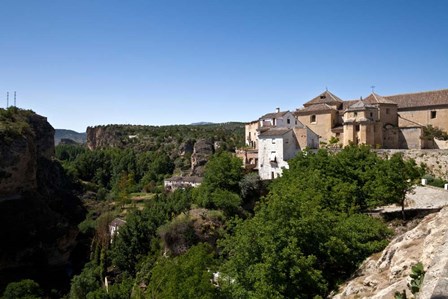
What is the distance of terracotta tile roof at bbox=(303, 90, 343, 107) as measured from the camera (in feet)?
140

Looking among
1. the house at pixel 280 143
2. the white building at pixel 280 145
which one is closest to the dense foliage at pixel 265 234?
the white building at pixel 280 145

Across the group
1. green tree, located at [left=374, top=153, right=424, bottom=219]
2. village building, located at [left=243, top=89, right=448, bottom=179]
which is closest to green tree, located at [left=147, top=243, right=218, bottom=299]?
green tree, located at [left=374, top=153, right=424, bottom=219]

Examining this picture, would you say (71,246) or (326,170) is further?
(71,246)

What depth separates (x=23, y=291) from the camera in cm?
2847

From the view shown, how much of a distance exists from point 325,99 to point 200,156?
3584 centimetres

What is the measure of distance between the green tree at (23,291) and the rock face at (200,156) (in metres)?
38.4

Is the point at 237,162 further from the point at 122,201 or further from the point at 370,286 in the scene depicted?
the point at 122,201

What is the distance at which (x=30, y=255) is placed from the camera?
42.8 m

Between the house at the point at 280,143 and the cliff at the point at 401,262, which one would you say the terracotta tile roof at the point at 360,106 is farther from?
the cliff at the point at 401,262

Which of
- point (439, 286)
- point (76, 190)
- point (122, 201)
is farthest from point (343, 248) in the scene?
point (76, 190)

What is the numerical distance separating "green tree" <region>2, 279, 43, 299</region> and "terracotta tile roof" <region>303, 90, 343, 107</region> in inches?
1363

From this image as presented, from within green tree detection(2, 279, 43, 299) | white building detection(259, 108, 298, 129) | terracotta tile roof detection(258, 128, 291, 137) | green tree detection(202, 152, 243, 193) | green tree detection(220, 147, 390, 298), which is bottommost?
green tree detection(2, 279, 43, 299)

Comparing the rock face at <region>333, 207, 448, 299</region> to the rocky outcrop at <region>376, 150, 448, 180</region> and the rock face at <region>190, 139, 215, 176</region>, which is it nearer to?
the rocky outcrop at <region>376, 150, 448, 180</region>

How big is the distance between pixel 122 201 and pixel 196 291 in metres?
53.7
